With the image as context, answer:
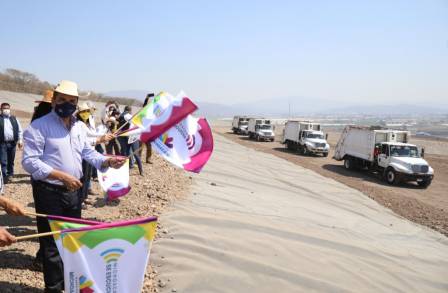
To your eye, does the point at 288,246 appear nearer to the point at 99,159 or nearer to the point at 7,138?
the point at 99,159

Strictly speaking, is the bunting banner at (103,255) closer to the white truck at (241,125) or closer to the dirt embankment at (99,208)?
the dirt embankment at (99,208)

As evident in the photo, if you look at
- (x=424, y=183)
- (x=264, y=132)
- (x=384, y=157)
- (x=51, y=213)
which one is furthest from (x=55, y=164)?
(x=264, y=132)

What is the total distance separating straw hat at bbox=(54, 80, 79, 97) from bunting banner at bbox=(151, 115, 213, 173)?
3.62 feet

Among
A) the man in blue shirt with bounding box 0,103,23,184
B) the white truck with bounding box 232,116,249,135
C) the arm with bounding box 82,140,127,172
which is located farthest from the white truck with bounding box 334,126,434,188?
the white truck with bounding box 232,116,249,135

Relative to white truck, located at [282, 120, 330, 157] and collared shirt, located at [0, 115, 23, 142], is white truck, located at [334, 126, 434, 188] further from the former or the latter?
collared shirt, located at [0, 115, 23, 142]

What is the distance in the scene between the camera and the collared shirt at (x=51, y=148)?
363 centimetres

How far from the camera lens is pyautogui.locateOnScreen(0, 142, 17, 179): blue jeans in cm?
897

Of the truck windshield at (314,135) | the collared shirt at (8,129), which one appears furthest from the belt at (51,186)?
the truck windshield at (314,135)

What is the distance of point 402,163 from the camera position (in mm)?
18234

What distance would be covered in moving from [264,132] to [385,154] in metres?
21.9

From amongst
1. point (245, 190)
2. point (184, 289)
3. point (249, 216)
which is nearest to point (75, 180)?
point (184, 289)

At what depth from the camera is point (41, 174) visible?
3.60 m

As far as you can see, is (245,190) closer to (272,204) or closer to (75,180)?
(272,204)

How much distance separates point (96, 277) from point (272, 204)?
843cm
